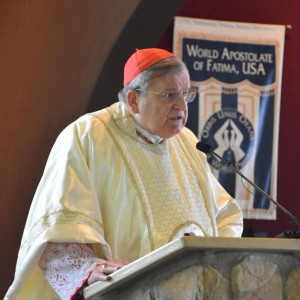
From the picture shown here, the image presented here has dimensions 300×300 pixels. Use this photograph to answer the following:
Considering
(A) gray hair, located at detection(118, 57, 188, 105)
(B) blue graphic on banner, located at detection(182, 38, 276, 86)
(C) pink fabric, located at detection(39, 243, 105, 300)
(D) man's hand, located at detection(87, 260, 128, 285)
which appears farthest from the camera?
(B) blue graphic on banner, located at detection(182, 38, 276, 86)

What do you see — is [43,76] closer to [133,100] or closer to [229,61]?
[133,100]

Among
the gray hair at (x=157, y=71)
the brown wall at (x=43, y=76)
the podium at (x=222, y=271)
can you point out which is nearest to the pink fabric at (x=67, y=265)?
the podium at (x=222, y=271)

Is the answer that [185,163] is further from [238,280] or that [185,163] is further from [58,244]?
[238,280]

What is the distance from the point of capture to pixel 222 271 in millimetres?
2391

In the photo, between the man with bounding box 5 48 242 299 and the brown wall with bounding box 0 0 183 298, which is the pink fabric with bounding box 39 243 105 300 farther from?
the brown wall with bounding box 0 0 183 298

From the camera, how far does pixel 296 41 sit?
703cm

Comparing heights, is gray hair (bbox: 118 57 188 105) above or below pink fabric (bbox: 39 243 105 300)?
above

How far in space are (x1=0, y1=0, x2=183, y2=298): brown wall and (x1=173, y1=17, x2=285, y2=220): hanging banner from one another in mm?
1768

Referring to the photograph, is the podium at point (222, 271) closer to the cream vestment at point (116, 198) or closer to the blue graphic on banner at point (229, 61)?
the cream vestment at point (116, 198)

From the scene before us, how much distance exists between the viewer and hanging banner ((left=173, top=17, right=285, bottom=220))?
662 centimetres

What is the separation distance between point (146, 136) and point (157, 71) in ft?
0.94

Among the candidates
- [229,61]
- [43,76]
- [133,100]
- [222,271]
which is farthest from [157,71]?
[229,61]

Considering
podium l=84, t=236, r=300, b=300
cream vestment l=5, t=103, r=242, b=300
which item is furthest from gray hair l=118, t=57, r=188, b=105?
podium l=84, t=236, r=300, b=300

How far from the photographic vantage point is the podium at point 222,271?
2357 millimetres
